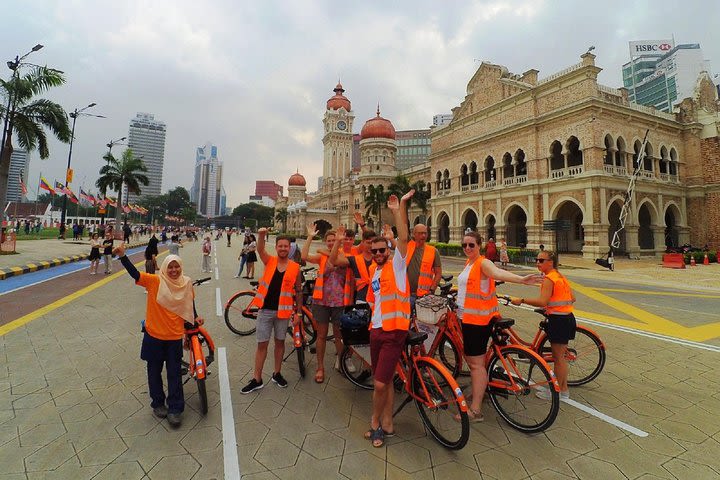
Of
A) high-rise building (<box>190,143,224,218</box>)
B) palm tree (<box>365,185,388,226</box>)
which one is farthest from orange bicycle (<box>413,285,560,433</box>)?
high-rise building (<box>190,143,224,218</box>)

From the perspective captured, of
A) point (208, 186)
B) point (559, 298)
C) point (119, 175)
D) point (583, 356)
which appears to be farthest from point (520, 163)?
point (208, 186)

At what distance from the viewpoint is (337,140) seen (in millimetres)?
70438

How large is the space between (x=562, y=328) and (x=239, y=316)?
5.57 meters

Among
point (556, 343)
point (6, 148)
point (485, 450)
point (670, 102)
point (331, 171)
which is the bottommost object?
point (485, 450)

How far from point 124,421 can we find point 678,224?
34232mm

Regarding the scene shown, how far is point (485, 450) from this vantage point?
2.77 m

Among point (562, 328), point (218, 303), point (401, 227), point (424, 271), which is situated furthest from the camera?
point (218, 303)

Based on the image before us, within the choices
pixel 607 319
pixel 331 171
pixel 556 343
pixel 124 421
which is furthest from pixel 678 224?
pixel 331 171

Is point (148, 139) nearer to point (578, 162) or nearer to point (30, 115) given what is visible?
point (30, 115)

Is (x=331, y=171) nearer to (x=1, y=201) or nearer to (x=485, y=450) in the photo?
(x=1, y=201)

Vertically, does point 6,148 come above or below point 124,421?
above

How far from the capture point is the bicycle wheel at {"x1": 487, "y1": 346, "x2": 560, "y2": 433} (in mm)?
3100

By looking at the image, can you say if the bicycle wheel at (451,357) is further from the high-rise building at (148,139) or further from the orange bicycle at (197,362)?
the high-rise building at (148,139)

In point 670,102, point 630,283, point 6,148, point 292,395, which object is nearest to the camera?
point 292,395
